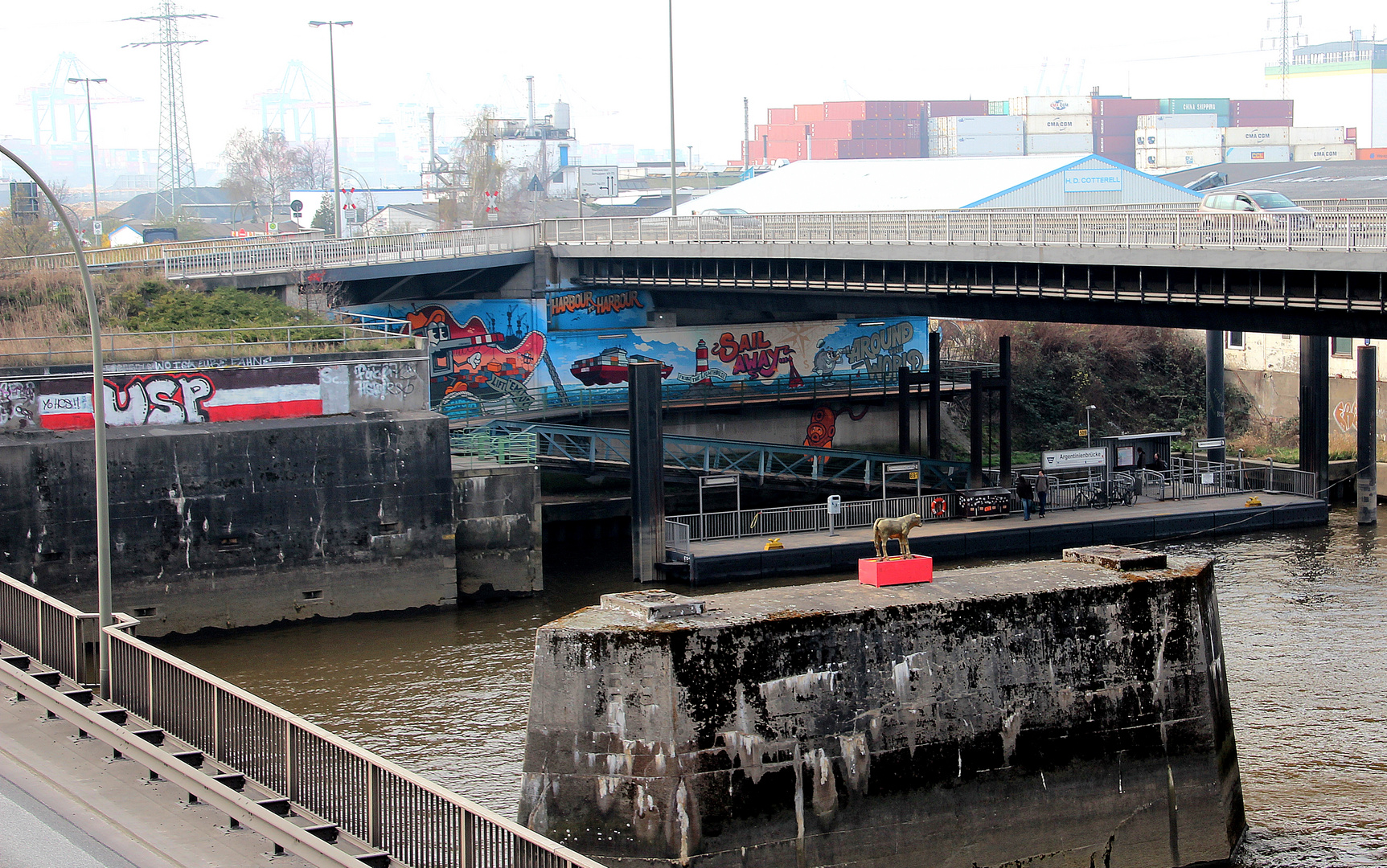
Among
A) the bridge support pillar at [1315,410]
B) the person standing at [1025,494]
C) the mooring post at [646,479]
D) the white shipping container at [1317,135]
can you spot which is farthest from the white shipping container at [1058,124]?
the mooring post at [646,479]

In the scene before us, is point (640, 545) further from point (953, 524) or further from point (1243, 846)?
point (1243, 846)

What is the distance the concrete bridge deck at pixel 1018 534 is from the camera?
1479 inches

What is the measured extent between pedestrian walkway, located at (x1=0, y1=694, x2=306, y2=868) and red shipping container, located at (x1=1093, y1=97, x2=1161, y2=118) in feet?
600

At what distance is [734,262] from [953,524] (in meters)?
10.5

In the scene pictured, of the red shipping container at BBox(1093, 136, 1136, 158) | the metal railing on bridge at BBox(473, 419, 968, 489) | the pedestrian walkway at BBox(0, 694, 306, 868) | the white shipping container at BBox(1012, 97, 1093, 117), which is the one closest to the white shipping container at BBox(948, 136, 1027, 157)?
the white shipping container at BBox(1012, 97, 1093, 117)

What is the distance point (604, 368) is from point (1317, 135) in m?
137

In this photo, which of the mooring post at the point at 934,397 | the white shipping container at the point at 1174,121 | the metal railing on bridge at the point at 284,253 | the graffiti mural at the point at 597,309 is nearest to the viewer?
the metal railing on bridge at the point at 284,253

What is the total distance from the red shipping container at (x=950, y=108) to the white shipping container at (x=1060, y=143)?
30.3 ft

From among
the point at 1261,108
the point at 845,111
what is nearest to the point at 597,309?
the point at 845,111

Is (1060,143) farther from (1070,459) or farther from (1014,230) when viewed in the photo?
(1014,230)

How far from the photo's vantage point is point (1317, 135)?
6422 inches

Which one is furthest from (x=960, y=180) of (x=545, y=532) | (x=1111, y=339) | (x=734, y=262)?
(x=545, y=532)

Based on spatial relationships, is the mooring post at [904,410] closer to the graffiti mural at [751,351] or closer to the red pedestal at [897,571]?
the graffiti mural at [751,351]

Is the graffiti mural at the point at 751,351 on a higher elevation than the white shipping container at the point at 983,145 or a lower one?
lower
